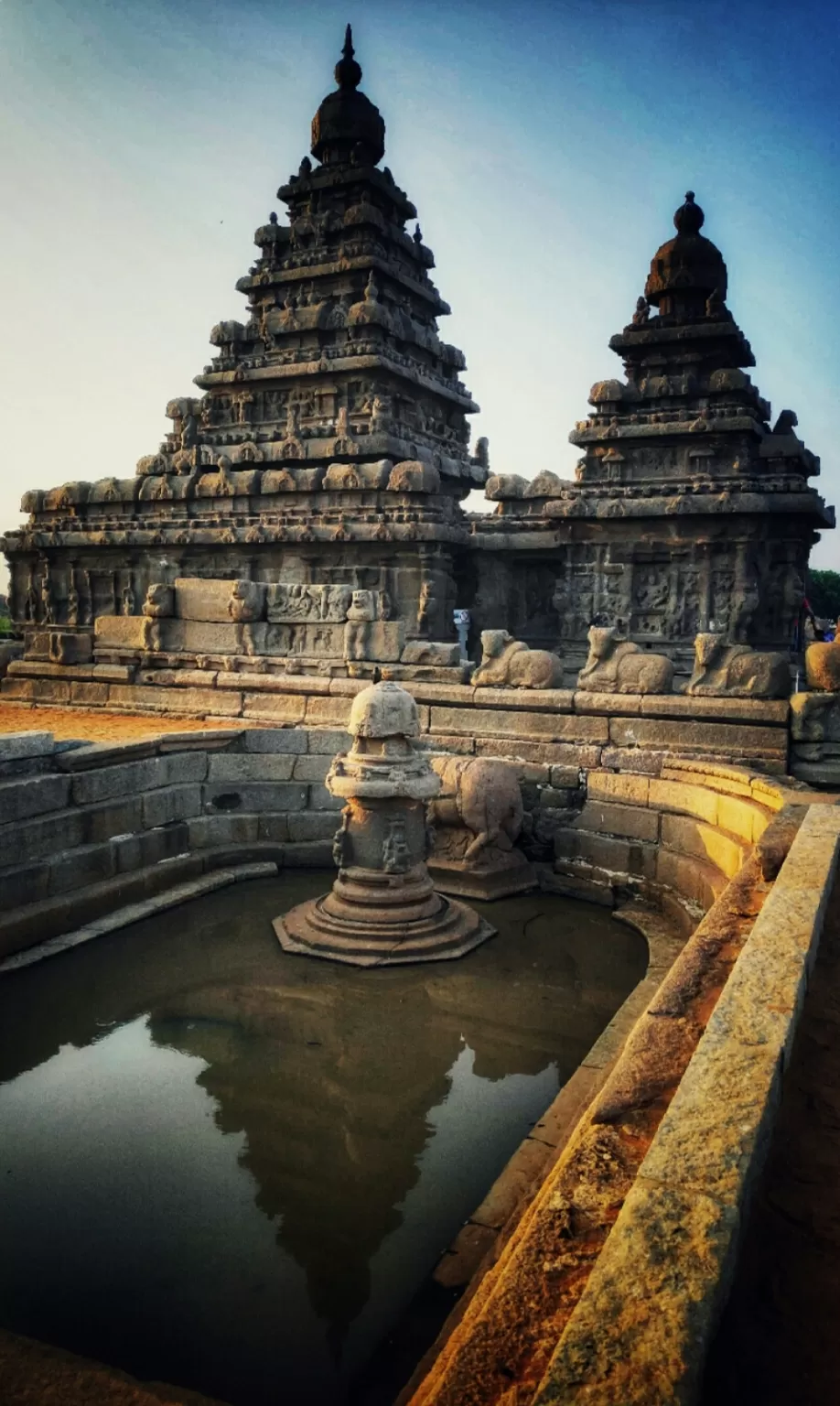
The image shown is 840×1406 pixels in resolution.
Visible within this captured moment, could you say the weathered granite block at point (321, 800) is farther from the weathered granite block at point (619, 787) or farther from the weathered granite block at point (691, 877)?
the weathered granite block at point (691, 877)

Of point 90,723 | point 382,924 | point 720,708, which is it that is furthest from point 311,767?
point 720,708

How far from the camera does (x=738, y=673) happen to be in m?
8.94

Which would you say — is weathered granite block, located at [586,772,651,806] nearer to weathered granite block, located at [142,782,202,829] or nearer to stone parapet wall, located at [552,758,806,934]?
stone parapet wall, located at [552,758,806,934]

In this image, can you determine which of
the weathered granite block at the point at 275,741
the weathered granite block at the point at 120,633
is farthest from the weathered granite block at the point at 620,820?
the weathered granite block at the point at 120,633

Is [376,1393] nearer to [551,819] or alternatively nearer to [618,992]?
[618,992]

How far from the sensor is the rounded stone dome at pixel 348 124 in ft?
69.1

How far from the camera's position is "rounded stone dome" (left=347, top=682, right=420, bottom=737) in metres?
6.97

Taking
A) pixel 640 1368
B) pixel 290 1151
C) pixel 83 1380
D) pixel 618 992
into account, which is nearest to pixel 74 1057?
pixel 290 1151

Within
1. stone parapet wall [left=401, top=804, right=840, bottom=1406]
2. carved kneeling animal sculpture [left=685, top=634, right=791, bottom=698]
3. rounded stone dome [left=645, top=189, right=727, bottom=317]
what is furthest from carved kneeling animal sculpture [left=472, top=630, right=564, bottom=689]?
rounded stone dome [left=645, top=189, right=727, bottom=317]

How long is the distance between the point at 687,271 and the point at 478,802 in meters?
17.6

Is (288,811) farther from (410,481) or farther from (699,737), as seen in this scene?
(410,481)

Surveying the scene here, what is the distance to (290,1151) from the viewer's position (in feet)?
13.6

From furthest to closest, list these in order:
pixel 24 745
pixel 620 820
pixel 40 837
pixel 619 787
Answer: pixel 619 787
pixel 620 820
pixel 24 745
pixel 40 837

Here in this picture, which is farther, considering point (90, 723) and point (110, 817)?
point (90, 723)
